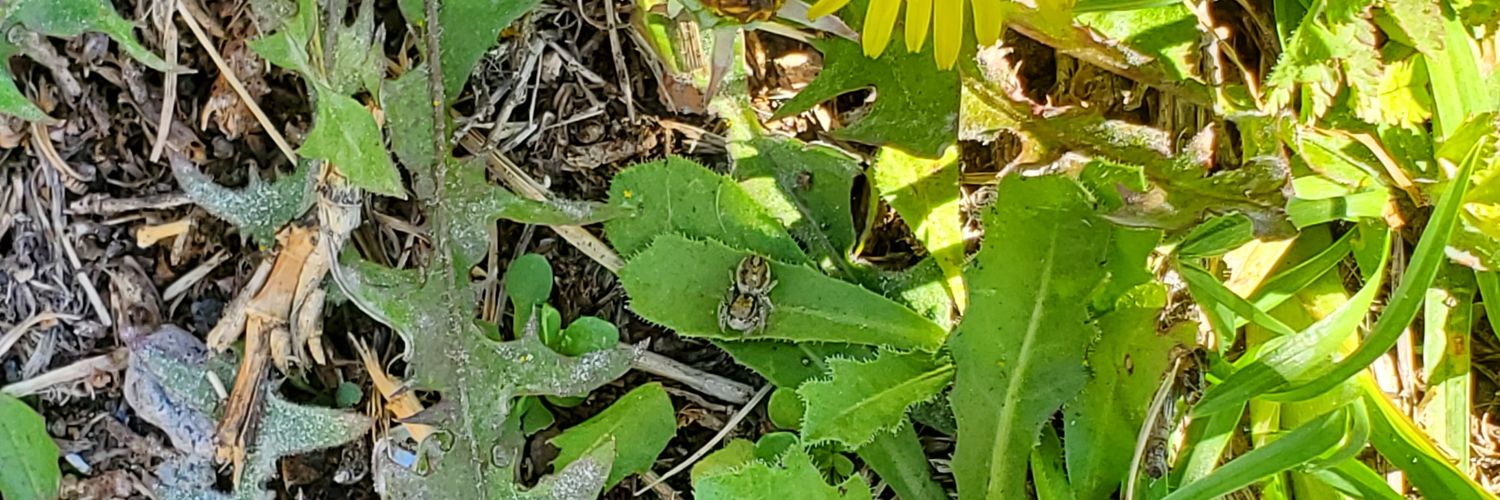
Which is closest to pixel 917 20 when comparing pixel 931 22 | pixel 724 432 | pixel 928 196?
pixel 931 22

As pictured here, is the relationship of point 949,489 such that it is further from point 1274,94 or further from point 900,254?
point 1274,94

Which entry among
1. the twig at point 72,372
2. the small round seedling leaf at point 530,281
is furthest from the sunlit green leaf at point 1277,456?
the twig at point 72,372

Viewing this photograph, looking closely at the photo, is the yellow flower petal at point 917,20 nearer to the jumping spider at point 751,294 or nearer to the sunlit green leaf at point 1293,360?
the jumping spider at point 751,294

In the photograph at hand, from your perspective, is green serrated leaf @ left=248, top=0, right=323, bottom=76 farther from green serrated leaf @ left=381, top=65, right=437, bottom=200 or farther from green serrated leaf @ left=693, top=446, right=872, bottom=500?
green serrated leaf @ left=693, top=446, right=872, bottom=500

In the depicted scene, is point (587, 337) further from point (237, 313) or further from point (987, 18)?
point (987, 18)

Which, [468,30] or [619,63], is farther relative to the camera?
[619,63]

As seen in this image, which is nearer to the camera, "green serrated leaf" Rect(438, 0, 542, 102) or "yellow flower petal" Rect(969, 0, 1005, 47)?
"yellow flower petal" Rect(969, 0, 1005, 47)

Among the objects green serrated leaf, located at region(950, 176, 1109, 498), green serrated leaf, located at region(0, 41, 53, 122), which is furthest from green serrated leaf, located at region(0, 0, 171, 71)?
green serrated leaf, located at region(950, 176, 1109, 498)
